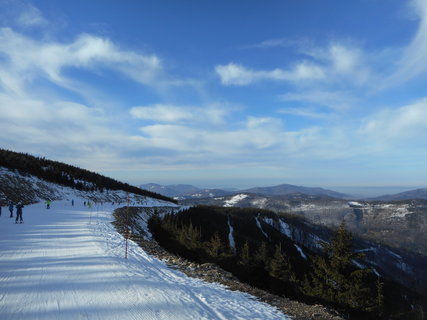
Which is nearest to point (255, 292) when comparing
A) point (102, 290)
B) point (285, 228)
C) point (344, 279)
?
point (102, 290)

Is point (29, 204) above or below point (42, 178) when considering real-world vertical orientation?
below

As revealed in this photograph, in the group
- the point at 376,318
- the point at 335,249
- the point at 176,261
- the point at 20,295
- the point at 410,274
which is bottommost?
the point at 410,274

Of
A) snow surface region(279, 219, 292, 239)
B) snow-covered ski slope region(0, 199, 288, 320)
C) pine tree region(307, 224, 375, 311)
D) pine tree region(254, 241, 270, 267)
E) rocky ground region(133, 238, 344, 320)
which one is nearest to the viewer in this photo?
snow-covered ski slope region(0, 199, 288, 320)

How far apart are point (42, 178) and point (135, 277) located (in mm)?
45799

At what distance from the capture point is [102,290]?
22.7 ft

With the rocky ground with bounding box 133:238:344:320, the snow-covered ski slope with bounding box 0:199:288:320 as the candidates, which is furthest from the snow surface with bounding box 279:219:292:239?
the snow-covered ski slope with bounding box 0:199:288:320

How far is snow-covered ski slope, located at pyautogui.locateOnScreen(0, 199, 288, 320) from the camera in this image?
579 centimetres

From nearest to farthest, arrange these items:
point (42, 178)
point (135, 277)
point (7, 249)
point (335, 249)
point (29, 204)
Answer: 1. point (135, 277)
2. point (7, 249)
3. point (335, 249)
4. point (29, 204)
5. point (42, 178)

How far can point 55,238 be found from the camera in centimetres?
1369

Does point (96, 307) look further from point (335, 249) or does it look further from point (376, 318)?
point (376, 318)

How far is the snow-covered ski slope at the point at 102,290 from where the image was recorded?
5.79 meters

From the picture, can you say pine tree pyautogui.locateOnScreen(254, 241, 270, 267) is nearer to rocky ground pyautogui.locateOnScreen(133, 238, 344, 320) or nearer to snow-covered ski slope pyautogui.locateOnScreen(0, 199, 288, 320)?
rocky ground pyautogui.locateOnScreen(133, 238, 344, 320)

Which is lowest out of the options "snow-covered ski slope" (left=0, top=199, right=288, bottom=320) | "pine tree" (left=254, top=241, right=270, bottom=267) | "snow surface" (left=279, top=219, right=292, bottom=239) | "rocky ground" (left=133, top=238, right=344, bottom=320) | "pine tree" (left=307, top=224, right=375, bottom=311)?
"snow surface" (left=279, top=219, right=292, bottom=239)

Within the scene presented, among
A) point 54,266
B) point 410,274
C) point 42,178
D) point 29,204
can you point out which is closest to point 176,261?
point 54,266
